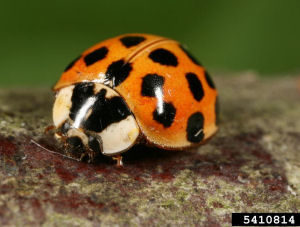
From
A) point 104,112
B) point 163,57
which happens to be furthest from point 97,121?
point 163,57

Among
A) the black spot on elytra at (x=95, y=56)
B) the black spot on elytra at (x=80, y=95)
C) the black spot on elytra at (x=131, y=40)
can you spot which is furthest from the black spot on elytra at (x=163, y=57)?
the black spot on elytra at (x=80, y=95)

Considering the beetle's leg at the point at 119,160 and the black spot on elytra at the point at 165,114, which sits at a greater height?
the black spot on elytra at the point at 165,114

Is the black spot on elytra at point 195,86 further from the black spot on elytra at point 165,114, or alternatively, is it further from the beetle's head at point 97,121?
the beetle's head at point 97,121

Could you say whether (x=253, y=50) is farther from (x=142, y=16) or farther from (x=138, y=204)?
(x=138, y=204)

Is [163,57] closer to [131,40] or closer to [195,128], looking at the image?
[131,40]

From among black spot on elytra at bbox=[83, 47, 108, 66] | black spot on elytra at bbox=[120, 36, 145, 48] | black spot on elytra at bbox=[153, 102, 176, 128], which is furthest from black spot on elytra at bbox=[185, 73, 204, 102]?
black spot on elytra at bbox=[83, 47, 108, 66]

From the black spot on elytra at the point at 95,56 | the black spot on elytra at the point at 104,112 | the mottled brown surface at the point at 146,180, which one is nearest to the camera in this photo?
the mottled brown surface at the point at 146,180
